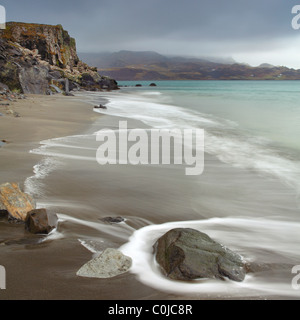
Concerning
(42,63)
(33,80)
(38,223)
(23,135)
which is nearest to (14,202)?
(38,223)

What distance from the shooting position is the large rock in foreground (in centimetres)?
255

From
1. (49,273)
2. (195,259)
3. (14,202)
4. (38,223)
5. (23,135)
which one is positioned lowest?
(49,273)

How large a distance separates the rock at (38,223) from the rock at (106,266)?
2.68 feet

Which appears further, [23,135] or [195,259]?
[23,135]

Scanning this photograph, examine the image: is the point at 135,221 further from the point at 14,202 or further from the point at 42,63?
the point at 42,63

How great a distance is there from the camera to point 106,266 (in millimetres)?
2598

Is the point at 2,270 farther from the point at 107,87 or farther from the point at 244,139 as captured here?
the point at 107,87

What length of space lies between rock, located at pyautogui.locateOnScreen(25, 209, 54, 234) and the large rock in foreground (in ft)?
4.11

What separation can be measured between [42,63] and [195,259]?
32444 millimetres

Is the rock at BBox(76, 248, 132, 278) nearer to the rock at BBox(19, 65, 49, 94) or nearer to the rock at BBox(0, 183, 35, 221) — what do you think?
the rock at BBox(0, 183, 35, 221)

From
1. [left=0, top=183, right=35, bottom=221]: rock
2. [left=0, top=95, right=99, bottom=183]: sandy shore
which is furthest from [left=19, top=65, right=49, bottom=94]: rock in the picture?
[left=0, top=183, right=35, bottom=221]: rock

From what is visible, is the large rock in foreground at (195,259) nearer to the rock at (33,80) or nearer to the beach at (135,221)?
the beach at (135,221)

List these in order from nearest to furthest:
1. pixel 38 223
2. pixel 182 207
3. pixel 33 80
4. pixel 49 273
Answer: pixel 49 273 → pixel 38 223 → pixel 182 207 → pixel 33 80
